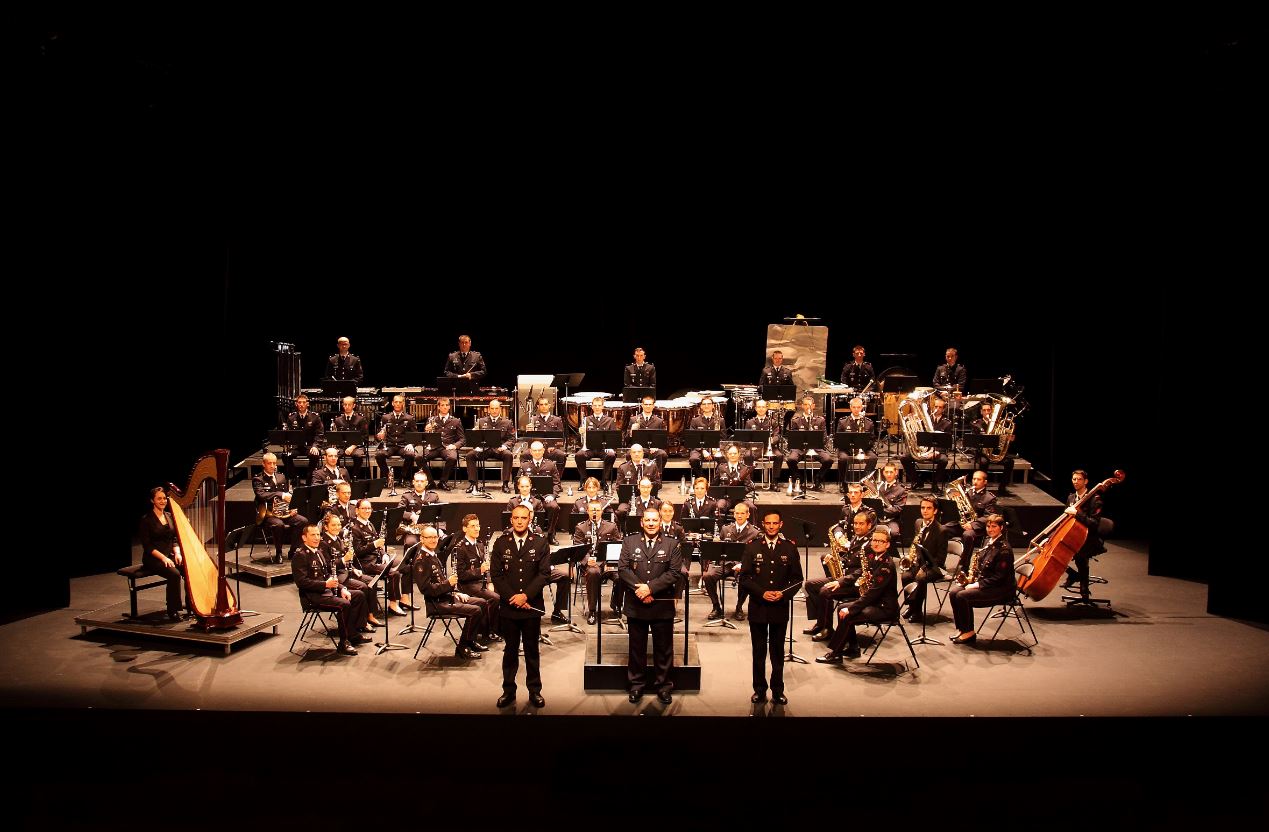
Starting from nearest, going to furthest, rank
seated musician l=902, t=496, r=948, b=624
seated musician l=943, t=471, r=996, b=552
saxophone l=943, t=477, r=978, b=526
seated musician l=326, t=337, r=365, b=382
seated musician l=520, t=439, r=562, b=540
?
seated musician l=902, t=496, r=948, b=624, seated musician l=943, t=471, r=996, b=552, saxophone l=943, t=477, r=978, b=526, seated musician l=520, t=439, r=562, b=540, seated musician l=326, t=337, r=365, b=382

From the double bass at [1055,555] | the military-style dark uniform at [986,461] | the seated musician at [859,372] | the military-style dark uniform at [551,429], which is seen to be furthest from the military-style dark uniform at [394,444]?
the double bass at [1055,555]

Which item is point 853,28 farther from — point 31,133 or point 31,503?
point 31,503

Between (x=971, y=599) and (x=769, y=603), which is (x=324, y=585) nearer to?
(x=769, y=603)

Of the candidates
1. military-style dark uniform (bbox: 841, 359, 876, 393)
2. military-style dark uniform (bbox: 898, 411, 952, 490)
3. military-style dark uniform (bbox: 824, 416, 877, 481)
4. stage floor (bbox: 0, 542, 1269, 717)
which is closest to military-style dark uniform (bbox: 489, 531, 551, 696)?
stage floor (bbox: 0, 542, 1269, 717)

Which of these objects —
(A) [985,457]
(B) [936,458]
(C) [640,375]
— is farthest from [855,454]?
(C) [640,375]

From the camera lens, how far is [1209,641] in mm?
11289

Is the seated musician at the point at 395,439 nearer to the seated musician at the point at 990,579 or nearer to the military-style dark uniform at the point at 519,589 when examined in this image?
the military-style dark uniform at the point at 519,589

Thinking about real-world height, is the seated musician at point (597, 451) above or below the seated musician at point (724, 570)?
above

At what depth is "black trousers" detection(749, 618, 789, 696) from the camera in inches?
371

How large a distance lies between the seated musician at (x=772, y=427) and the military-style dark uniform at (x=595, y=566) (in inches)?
150

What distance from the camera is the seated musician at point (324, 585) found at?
34.7 feet

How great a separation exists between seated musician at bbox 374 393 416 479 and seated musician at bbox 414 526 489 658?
4.87 meters

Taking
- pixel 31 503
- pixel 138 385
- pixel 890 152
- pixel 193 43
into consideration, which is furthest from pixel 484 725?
pixel 890 152

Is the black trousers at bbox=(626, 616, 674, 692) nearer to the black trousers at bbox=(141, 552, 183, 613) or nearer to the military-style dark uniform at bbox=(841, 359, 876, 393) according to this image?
the black trousers at bbox=(141, 552, 183, 613)
